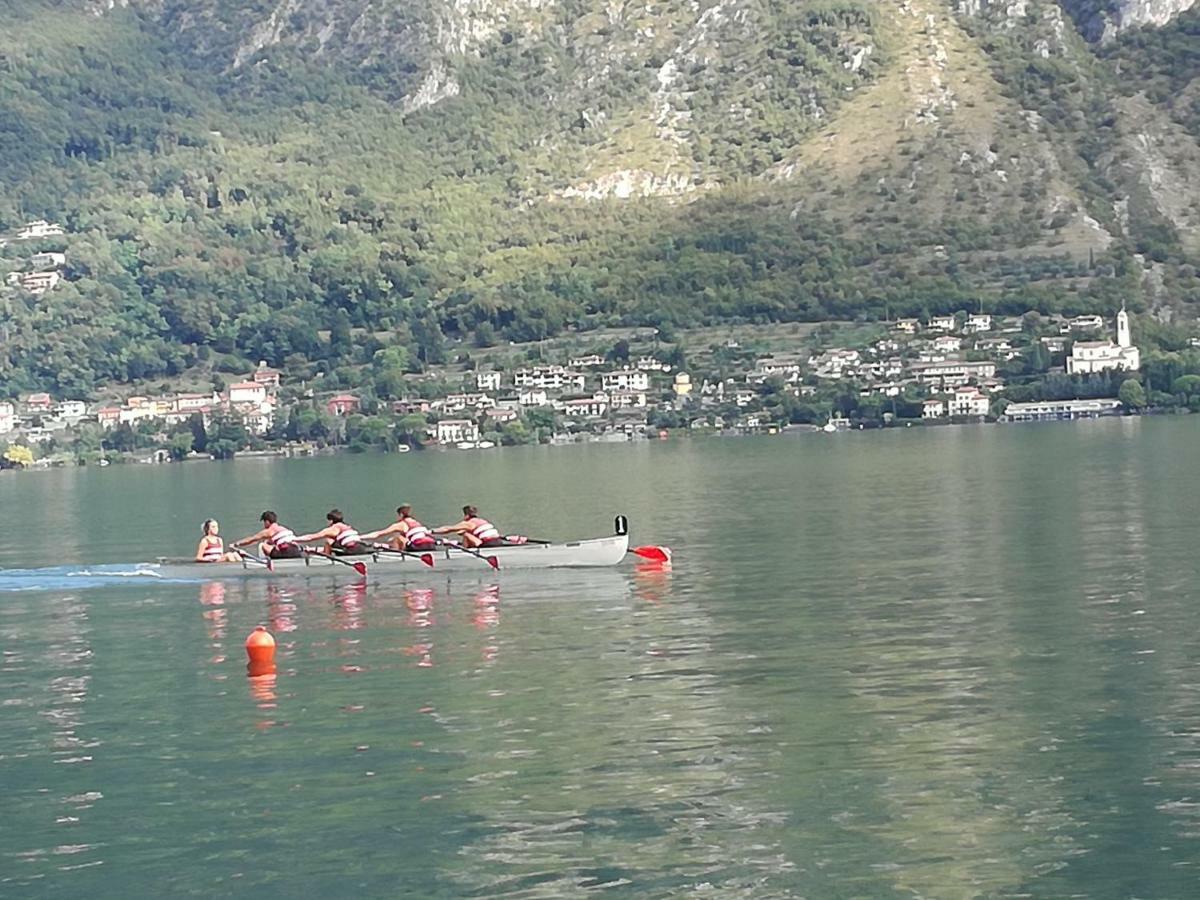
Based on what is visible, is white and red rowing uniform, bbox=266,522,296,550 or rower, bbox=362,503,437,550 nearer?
rower, bbox=362,503,437,550

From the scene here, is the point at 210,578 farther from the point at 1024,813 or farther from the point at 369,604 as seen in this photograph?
the point at 1024,813

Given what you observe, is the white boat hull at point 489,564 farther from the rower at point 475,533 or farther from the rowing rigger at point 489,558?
the rower at point 475,533

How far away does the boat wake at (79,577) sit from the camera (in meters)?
56.9

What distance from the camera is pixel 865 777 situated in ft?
91.8

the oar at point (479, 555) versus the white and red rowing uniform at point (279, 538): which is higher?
the white and red rowing uniform at point (279, 538)

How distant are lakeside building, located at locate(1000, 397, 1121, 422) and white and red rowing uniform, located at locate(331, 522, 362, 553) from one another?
466ft

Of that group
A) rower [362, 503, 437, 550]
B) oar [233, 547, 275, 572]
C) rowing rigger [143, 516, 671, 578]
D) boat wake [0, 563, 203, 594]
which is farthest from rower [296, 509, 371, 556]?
boat wake [0, 563, 203, 594]

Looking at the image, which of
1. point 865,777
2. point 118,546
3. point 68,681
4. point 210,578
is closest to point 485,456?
point 118,546

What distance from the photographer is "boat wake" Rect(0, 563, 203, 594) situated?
5688cm

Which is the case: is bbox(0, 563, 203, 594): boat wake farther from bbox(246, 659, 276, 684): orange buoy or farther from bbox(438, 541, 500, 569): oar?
bbox(246, 659, 276, 684): orange buoy

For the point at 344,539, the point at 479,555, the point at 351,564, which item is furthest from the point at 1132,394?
the point at 351,564

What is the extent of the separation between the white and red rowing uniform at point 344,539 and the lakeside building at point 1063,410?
14190 cm

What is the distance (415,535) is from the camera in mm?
54469

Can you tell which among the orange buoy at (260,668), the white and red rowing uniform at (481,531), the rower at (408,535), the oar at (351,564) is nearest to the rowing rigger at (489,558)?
the oar at (351,564)
